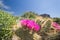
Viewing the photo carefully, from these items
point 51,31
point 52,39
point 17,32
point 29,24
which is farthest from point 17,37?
point 51,31

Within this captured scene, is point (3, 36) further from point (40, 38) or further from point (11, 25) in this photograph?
point (40, 38)

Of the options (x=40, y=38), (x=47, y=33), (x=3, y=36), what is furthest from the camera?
(x=47, y=33)

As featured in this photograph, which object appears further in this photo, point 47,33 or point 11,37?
point 47,33

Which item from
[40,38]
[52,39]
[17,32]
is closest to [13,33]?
[17,32]

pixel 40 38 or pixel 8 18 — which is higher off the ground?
pixel 8 18

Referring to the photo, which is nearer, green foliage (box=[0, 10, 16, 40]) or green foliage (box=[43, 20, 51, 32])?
green foliage (box=[0, 10, 16, 40])

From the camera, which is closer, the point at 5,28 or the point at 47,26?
the point at 5,28

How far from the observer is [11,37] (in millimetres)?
5750

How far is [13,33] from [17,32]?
13cm

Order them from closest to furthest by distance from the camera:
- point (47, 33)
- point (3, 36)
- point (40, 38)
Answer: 1. point (3, 36)
2. point (40, 38)
3. point (47, 33)

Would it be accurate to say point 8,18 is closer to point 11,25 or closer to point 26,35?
point 11,25

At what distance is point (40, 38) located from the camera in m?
6.24

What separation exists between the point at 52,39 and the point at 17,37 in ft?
4.10

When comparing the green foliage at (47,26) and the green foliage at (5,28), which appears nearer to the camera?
the green foliage at (5,28)
